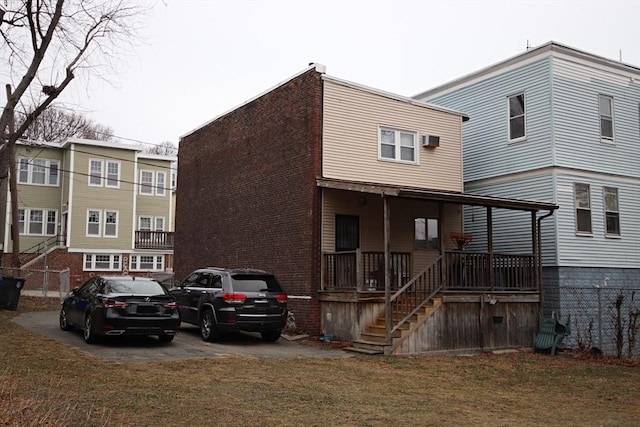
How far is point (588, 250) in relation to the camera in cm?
1995

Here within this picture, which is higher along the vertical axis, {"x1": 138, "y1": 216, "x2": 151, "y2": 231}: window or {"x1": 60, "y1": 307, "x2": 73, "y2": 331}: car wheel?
{"x1": 138, "y1": 216, "x2": 151, "y2": 231}: window

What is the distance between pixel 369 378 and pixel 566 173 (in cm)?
1173

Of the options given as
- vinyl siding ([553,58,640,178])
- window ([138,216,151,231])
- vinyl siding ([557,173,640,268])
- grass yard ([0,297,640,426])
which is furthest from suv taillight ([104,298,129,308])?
window ([138,216,151,231])

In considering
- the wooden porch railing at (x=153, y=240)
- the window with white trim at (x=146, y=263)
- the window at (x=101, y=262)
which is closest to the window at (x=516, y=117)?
the wooden porch railing at (x=153, y=240)

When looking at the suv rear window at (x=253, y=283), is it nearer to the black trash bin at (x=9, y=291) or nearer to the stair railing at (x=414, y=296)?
the stair railing at (x=414, y=296)

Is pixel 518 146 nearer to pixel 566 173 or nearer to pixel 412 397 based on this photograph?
pixel 566 173

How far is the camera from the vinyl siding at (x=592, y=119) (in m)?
20.0

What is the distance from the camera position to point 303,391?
990 cm

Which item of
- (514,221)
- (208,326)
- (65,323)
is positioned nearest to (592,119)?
(514,221)

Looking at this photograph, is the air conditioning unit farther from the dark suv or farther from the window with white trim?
the window with white trim

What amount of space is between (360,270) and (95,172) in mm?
26779

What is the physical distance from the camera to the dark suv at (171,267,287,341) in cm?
1511

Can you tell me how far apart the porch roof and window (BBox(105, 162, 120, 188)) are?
2459 centimetres

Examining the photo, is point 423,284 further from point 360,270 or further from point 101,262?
point 101,262
